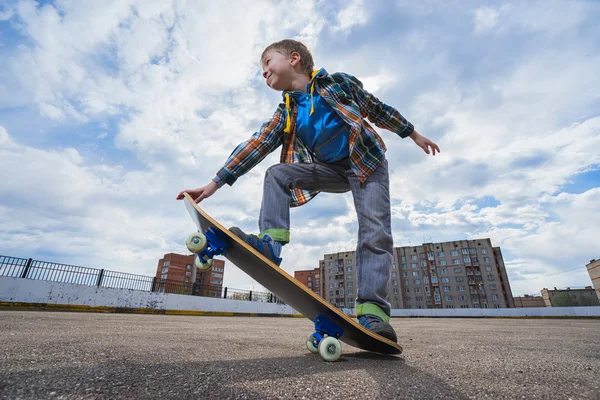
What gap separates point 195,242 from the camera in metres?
1.45

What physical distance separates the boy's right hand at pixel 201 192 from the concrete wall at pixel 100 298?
12.2 meters

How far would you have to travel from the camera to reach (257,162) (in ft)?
6.63

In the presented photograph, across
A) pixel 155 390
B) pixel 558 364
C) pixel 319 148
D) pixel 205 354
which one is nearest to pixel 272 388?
pixel 155 390

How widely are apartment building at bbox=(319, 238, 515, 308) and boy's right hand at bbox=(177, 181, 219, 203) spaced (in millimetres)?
49461

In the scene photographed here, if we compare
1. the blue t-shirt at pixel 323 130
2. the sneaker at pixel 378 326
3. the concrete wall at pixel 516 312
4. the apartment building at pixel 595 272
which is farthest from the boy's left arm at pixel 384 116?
the apartment building at pixel 595 272

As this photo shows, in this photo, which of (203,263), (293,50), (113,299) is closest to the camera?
(203,263)

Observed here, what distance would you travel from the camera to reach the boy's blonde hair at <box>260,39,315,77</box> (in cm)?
210

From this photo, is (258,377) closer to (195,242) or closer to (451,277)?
(195,242)

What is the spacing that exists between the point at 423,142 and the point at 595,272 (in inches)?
2412

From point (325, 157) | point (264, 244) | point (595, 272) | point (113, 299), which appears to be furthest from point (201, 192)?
point (595, 272)

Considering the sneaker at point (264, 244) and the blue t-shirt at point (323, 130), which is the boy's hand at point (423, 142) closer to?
the blue t-shirt at point (323, 130)

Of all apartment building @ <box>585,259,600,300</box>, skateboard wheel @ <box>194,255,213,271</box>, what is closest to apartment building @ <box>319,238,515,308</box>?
apartment building @ <box>585,259,600,300</box>

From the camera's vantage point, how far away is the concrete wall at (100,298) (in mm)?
9820

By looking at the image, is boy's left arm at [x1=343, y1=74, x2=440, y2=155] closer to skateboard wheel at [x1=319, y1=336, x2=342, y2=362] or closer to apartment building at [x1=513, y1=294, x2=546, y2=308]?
skateboard wheel at [x1=319, y1=336, x2=342, y2=362]
